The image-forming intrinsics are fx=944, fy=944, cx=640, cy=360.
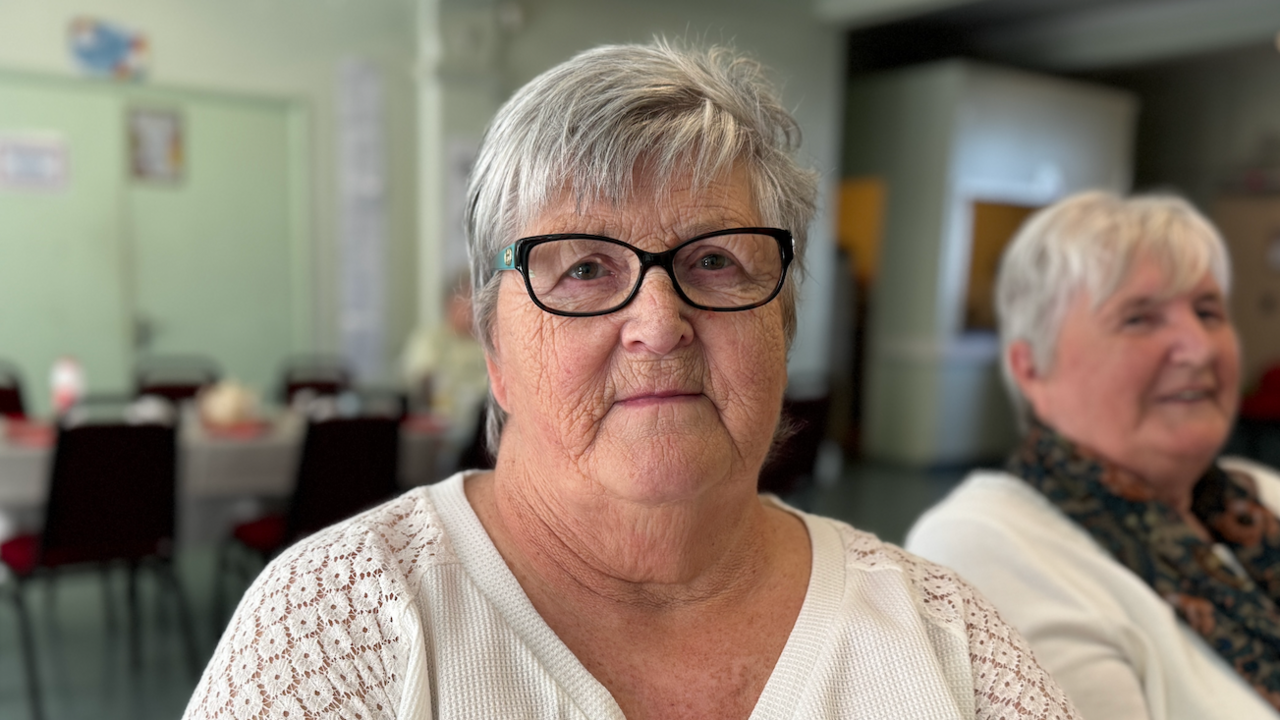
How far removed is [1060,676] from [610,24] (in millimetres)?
6056

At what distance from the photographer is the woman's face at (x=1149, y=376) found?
5.16 feet

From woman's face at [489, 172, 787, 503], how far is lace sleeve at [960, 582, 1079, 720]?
340 millimetres

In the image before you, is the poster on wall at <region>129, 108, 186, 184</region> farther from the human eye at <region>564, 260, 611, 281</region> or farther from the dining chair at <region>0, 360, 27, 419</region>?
the human eye at <region>564, 260, 611, 281</region>

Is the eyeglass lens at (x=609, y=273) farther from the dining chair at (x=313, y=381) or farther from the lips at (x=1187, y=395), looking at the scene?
the dining chair at (x=313, y=381)

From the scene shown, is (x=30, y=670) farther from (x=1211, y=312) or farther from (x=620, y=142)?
(x=1211, y=312)

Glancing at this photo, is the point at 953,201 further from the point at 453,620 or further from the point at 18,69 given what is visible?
the point at 453,620

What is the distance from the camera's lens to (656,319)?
891mm

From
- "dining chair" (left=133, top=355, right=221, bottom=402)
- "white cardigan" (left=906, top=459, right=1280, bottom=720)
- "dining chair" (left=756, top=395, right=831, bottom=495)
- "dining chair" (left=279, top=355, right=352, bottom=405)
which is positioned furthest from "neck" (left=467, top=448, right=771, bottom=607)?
"dining chair" (left=133, top=355, right=221, bottom=402)

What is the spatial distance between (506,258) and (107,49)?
220 inches

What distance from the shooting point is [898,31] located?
27.7 feet

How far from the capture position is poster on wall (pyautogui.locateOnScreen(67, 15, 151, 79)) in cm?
534

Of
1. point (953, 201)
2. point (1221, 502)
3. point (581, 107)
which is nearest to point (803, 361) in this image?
point (953, 201)

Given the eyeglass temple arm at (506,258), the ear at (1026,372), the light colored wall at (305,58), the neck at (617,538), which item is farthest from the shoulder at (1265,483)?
the light colored wall at (305,58)

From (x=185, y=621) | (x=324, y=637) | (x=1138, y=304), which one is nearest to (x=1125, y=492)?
(x=1138, y=304)
